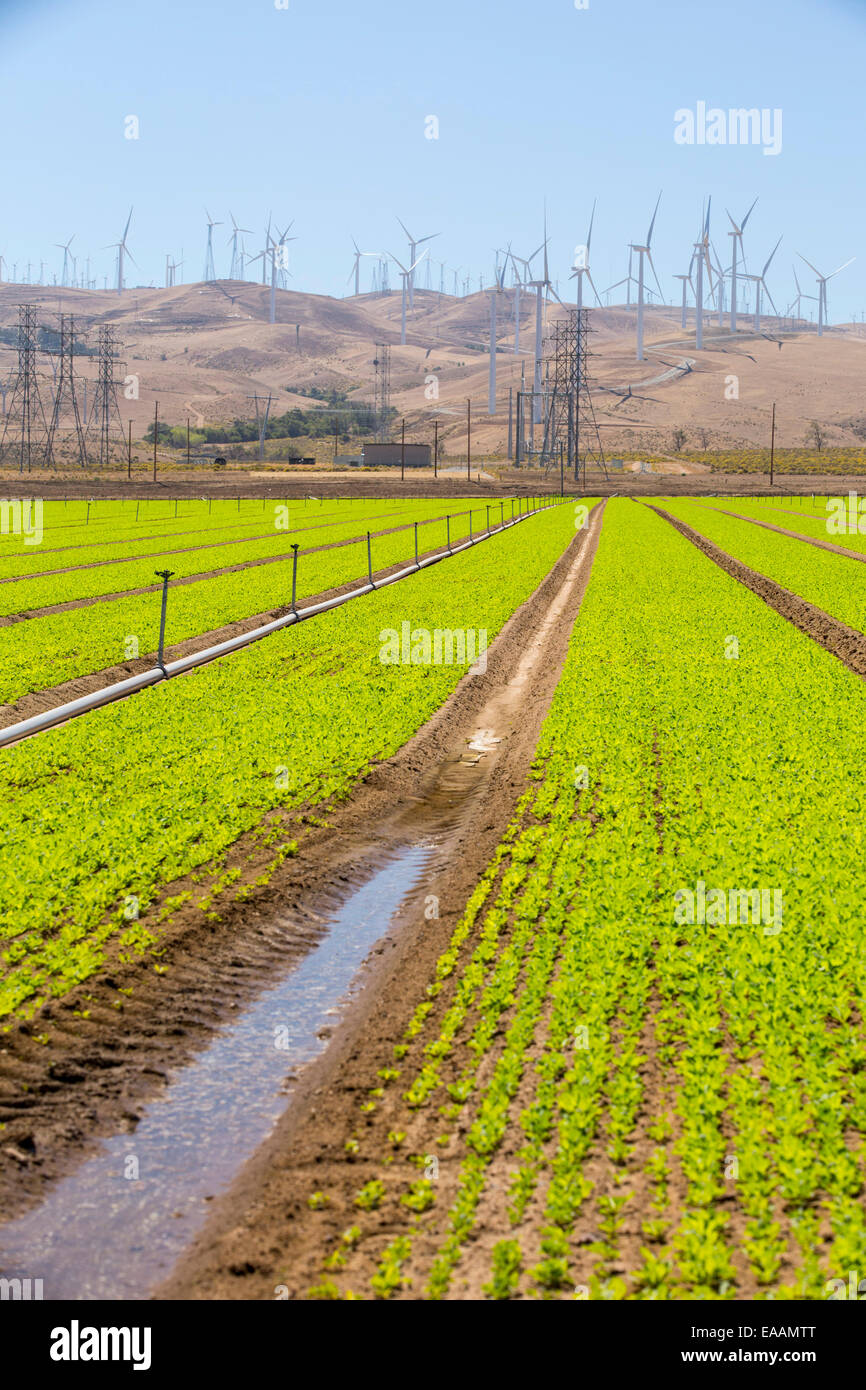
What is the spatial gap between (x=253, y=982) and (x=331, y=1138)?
283cm

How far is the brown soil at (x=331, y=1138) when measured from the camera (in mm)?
5824

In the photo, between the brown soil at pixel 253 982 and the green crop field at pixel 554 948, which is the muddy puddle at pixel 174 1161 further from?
the green crop field at pixel 554 948

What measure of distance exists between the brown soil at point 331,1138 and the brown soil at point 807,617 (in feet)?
44.1

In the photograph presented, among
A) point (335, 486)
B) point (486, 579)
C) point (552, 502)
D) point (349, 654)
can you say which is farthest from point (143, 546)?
point (335, 486)

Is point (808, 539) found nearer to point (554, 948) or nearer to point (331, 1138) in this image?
point (554, 948)

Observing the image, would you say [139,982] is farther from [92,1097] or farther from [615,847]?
[615,847]

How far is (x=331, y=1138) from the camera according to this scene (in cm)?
693

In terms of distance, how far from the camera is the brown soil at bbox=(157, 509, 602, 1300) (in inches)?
229

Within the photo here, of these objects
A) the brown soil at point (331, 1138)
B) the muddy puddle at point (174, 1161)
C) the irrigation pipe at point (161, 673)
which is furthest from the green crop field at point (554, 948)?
the muddy puddle at point (174, 1161)

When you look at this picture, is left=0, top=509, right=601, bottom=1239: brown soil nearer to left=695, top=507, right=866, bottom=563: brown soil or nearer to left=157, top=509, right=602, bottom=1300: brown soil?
left=157, top=509, right=602, bottom=1300: brown soil

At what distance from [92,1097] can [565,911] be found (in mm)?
4299

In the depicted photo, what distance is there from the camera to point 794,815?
12430 millimetres

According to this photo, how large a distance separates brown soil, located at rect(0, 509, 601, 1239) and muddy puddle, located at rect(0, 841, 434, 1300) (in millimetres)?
149
